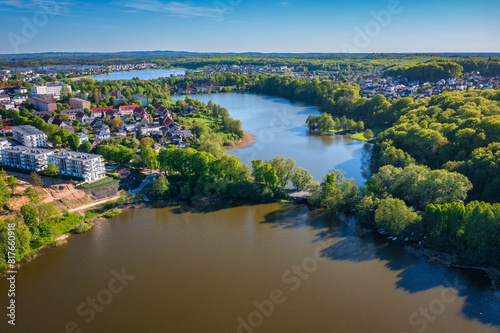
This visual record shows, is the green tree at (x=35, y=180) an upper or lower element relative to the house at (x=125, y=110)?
lower

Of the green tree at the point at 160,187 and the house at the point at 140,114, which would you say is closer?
the green tree at the point at 160,187

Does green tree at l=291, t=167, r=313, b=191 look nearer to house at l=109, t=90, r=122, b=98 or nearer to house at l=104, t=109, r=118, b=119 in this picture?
house at l=104, t=109, r=118, b=119

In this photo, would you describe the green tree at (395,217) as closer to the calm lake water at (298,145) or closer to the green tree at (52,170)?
the calm lake water at (298,145)

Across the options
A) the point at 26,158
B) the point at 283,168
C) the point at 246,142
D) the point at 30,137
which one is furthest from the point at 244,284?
the point at 30,137

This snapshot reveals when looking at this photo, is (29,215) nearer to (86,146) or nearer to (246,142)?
(86,146)

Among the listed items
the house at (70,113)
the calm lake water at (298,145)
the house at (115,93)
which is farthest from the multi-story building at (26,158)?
the house at (115,93)

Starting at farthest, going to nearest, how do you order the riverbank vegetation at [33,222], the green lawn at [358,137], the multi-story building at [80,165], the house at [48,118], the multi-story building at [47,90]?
the multi-story building at [47,90], the green lawn at [358,137], the house at [48,118], the multi-story building at [80,165], the riverbank vegetation at [33,222]

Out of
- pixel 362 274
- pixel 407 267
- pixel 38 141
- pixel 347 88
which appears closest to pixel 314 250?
pixel 362 274
